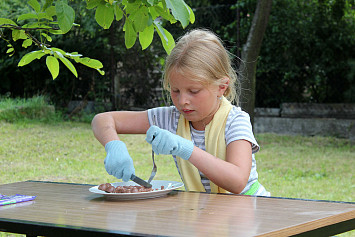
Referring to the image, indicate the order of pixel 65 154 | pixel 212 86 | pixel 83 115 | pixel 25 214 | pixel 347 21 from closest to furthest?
pixel 25 214 < pixel 212 86 < pixel 65 154 < pixel 347 21 < pixel 83 115

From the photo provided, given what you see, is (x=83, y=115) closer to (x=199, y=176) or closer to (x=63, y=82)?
(x=63, y=82)

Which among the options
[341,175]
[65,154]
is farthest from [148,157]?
[341,175]

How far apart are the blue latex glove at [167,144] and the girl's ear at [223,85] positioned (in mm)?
381

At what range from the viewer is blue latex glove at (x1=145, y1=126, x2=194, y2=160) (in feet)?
5.13

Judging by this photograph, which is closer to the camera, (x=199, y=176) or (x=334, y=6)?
(x=199, y=176)

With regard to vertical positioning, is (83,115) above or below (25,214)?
below

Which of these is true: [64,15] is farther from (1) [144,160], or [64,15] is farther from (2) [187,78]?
(1) [144,160]

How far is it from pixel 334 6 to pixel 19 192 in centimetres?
618

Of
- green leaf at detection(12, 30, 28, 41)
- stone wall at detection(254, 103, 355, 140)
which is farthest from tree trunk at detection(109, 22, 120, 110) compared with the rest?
green leaf at detection(12, 30, 28, 41)

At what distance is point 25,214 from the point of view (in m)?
1.29

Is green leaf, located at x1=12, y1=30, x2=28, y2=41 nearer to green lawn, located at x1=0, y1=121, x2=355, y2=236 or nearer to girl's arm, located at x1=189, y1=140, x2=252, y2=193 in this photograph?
girl's arm, located at x1=189, y1=140, x2=252, y2=193

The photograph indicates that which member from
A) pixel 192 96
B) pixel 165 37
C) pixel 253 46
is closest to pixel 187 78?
pixel 192 96

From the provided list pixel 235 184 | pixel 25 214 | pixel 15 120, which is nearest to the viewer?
pixel 25 214

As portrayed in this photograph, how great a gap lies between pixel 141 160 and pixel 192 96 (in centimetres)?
365
